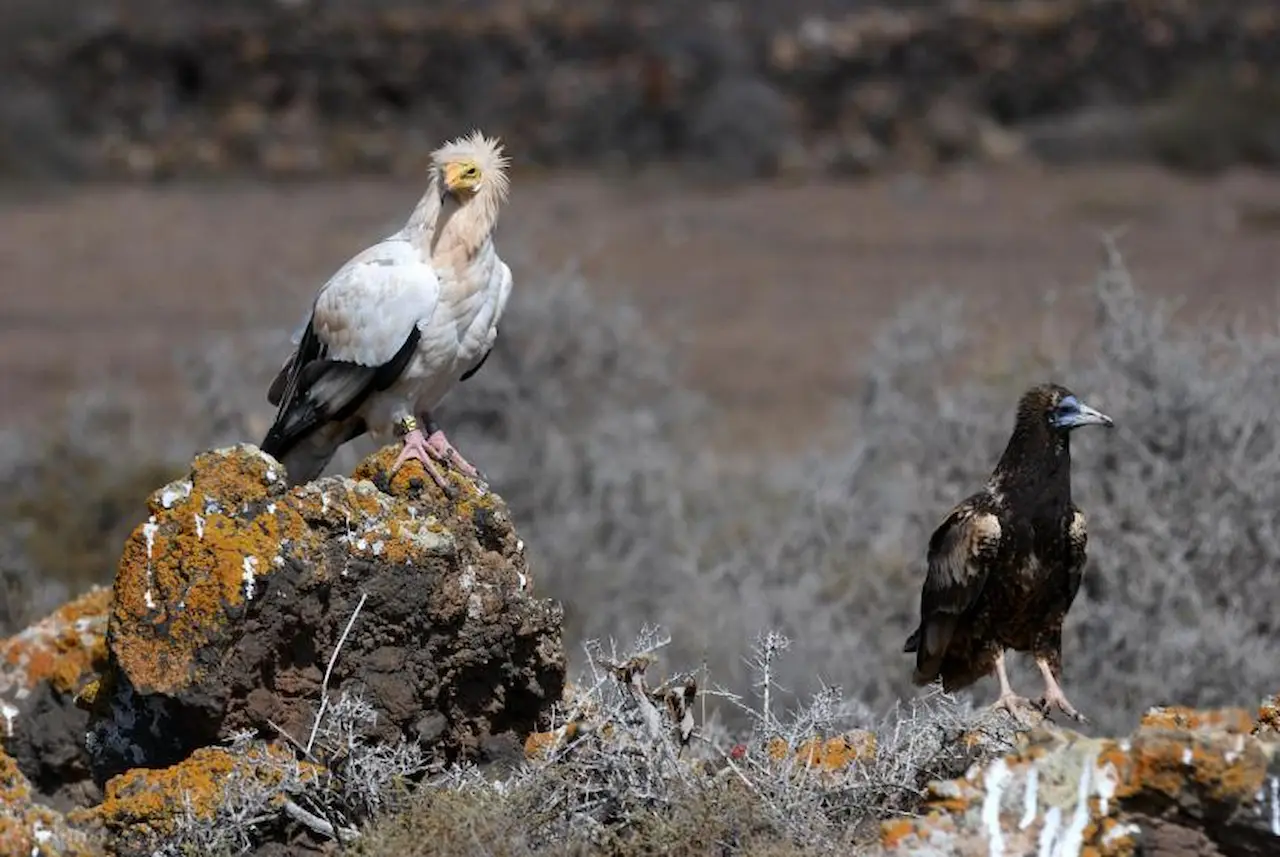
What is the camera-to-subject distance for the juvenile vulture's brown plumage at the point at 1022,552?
5.66 metres

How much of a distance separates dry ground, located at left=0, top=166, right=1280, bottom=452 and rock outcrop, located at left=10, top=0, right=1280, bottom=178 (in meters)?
1.71

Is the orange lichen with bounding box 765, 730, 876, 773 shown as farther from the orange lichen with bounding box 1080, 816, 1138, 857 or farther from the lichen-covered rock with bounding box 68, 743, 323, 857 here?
the lichen-covered rock with bounding box 68, 743, 323, 857

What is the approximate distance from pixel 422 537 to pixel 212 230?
2209cm

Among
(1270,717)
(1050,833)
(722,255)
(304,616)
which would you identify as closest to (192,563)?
(304,616)

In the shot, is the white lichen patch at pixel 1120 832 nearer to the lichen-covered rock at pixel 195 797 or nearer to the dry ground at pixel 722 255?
the lichen-covered rock at pixel 195 797

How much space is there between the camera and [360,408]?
19.5 feet

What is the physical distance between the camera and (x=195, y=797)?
464 cm

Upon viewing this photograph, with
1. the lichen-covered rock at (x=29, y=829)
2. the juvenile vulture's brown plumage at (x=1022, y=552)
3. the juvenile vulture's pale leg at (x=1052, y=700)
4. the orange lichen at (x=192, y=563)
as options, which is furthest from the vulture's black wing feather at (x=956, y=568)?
the lichen-covered rock at (x=29, y=829)

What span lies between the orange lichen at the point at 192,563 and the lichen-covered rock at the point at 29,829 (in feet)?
1.08

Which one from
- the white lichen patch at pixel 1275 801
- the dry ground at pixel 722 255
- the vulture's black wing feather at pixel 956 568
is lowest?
the white lichen patch at pixel 1275 801

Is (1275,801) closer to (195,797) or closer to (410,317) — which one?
(195,797)

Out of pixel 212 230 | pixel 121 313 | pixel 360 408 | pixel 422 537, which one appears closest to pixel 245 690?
pixel 422 537

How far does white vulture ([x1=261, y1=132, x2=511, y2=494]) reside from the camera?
5.77 meters

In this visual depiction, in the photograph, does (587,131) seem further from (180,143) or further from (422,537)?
(422,537)
